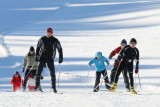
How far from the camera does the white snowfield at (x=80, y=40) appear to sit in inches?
377

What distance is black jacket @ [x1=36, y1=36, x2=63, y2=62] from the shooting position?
10.8 meters

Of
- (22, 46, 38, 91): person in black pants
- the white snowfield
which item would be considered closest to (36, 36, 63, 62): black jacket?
the white snowfield

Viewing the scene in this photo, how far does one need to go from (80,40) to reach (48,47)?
19254 mm

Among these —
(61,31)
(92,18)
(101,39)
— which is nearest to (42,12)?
(92,18)

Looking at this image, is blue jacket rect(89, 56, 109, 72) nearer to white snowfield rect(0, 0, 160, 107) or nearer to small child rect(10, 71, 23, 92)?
white snowfield rect(0, 0, 160, 107)

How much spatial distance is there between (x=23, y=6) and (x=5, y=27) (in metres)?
14.0

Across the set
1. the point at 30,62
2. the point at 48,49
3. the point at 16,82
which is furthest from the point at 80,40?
the point at 48,49

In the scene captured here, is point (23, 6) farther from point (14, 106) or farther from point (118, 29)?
point (14, 106)

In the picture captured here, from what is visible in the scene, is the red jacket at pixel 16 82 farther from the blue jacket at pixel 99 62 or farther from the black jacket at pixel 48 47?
the black jacket at pixel 48 47

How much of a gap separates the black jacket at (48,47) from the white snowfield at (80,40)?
886 millimetres

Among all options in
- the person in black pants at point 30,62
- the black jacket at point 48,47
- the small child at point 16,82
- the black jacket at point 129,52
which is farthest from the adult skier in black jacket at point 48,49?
the small child at point 16,82

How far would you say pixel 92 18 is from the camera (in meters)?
42.5

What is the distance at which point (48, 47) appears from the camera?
35.4 ft

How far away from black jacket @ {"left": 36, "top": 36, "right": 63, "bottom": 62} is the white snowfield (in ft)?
2.91
